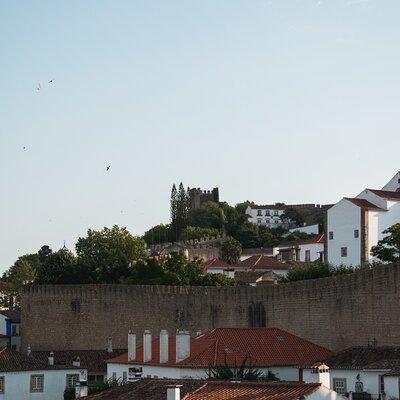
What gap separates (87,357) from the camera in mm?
45438

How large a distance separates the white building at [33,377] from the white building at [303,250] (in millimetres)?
36106

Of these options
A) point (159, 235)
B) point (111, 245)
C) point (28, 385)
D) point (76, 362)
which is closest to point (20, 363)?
point (28, 385)

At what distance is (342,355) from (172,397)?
501 inches

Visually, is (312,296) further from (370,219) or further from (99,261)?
(99,261)

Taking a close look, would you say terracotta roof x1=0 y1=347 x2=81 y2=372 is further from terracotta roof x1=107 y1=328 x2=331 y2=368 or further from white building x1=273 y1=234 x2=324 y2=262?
white building x1=273 y1=234 x2=324 y2=262

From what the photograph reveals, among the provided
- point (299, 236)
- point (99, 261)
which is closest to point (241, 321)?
point (99, 261)

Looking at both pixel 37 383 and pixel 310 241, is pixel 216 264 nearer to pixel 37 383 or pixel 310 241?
pixel 310 241

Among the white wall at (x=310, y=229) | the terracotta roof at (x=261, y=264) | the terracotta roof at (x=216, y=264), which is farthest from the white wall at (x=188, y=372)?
the white wall at (x=310, y=229)

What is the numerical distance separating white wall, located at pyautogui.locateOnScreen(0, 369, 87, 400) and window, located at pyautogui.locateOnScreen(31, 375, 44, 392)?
0.11 metres

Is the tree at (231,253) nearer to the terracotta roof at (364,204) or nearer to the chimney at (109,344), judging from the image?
the terracotta roof at (364,204)

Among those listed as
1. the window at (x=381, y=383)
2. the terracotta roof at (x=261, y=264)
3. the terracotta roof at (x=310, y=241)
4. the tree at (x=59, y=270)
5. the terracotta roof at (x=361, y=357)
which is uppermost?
the terracotta roof at (x=310, y=241)

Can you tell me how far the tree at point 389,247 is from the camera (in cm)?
5159

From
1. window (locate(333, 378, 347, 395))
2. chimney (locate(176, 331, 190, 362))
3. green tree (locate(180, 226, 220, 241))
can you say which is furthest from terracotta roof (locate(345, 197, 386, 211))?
green tree (locate(180, 226, 220, 241))

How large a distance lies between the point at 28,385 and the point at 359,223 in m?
21.2
